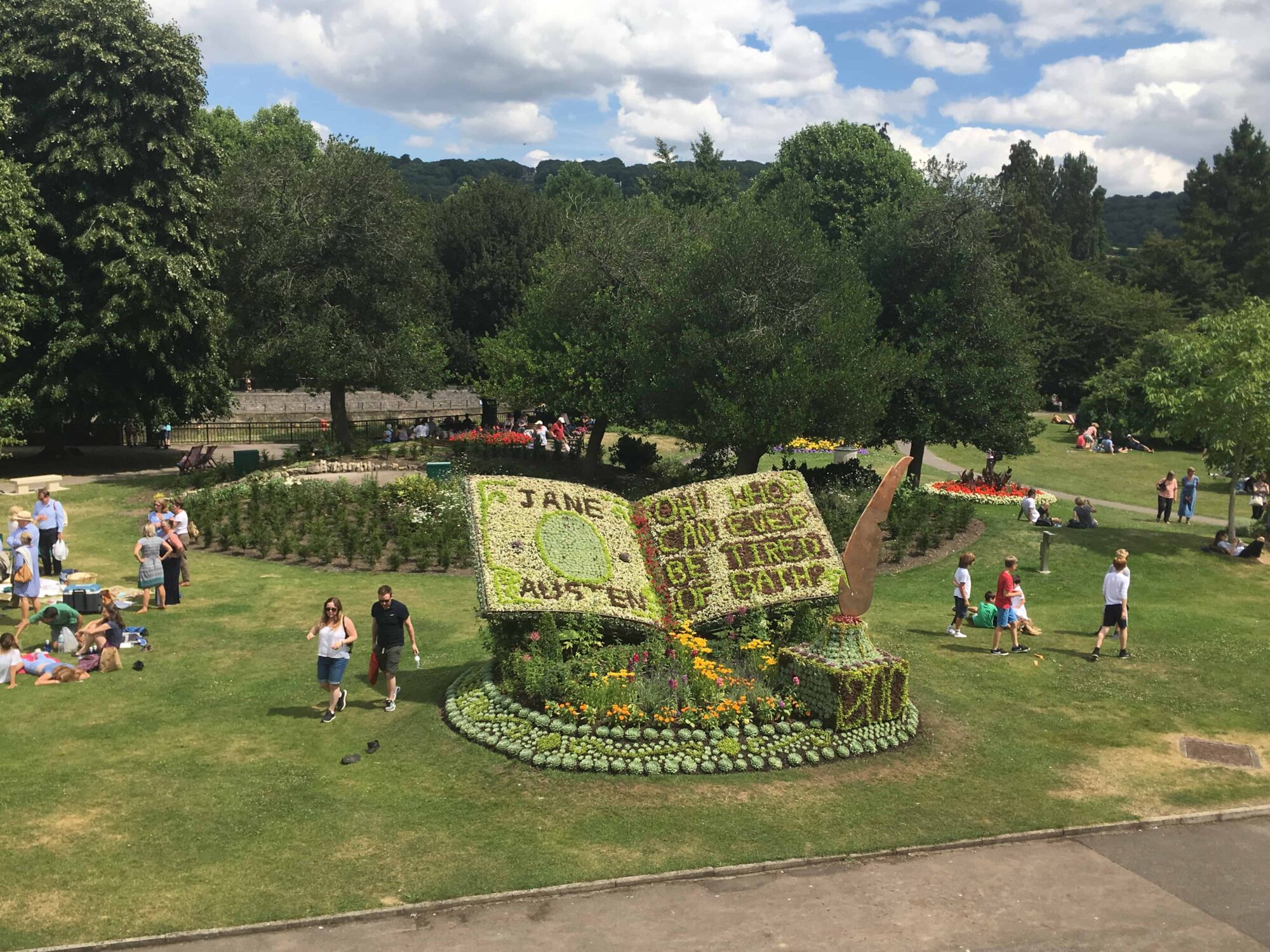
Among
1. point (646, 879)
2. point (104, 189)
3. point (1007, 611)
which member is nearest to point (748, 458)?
point (1007, 611)

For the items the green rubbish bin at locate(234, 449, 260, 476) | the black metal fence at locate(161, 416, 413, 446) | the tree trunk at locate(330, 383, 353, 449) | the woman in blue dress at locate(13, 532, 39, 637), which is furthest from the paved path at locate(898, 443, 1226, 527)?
the woman in blue dress at locate(13, 532, 39, 637)

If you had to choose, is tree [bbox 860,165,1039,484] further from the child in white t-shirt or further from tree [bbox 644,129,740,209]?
tree [bbox 644,129,740,209]

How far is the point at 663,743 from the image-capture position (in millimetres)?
12602

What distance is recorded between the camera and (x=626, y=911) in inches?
365

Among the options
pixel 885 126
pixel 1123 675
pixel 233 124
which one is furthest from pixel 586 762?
pixel 885 126

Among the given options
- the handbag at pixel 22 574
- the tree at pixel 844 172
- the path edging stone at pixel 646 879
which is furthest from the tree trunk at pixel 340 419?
the tree at pixel 844 172

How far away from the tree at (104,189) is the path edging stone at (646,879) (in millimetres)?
28035

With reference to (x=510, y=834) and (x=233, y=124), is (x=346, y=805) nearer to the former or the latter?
(x=510, y=834)

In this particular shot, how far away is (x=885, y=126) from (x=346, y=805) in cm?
7366

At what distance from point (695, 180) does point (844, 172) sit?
61.3 feet

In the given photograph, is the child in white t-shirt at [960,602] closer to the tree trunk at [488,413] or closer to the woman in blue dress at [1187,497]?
the woman in blue dress at [1187,497]

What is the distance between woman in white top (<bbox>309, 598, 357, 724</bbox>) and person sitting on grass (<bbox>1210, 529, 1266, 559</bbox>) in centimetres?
2151

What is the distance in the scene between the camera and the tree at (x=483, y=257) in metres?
50.7

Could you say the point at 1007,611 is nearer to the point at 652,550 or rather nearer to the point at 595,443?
the point at 652,550
